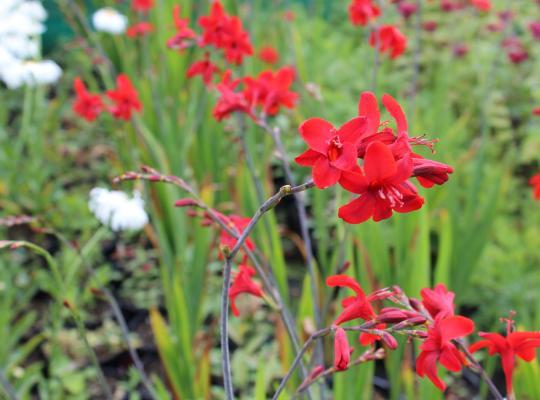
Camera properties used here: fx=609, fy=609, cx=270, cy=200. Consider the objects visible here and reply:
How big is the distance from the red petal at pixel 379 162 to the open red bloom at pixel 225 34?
91 centimetres

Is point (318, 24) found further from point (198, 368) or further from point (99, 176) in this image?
point (198, 368)

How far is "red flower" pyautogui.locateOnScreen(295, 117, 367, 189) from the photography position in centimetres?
68

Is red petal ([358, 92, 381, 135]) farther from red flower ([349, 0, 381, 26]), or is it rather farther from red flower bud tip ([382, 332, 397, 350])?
red flower ([349, 0, 381, 26])

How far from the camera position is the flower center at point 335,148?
70 centimetres

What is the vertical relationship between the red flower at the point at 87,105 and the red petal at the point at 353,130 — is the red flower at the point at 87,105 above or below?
below

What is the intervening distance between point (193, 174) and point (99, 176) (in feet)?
2.82

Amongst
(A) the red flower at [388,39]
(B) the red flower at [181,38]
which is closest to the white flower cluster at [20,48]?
(B) the red flower at [181,38]

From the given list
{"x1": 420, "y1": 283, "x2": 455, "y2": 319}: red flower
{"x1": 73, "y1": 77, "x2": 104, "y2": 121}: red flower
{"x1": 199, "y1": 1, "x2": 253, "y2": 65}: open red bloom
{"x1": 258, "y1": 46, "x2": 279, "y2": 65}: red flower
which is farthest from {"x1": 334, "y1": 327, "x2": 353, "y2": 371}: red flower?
{"x1": 258, "y1": 46, "x2": 279, "y2": 65}: red flower

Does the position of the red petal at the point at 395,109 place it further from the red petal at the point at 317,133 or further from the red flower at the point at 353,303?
the red flower at the point at 353,303

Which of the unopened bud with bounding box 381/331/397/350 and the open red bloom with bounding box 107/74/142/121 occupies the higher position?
the open red bloom with bounding box 107/74/142/121

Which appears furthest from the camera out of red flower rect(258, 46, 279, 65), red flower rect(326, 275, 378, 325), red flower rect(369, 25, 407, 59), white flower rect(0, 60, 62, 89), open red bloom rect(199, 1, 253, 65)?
red flower rect(258, 46, 279, 65)

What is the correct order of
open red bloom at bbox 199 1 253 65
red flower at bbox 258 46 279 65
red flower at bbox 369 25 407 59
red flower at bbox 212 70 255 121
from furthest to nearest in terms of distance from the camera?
red flower at bbox 258 46 279 65, red flower at bbox 369 25 407 59, open red bloom at bbox 199 1 253 65, red flower at bbox 212 70 255 121

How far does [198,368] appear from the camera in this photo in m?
1.64

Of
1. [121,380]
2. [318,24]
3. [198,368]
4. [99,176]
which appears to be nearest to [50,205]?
[99,176]
